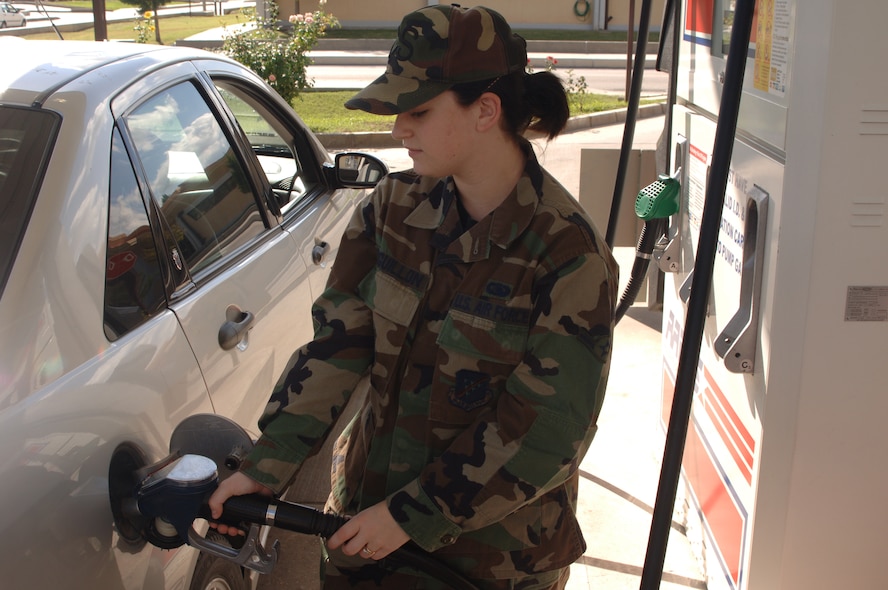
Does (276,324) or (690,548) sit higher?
(276,324)

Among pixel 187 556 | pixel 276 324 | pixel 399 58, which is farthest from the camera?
pixel 276 324

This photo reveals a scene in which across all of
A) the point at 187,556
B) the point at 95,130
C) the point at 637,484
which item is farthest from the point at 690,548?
the point at 95,130

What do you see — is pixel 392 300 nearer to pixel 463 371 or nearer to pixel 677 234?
pixel 463 371

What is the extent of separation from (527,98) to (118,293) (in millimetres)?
1022

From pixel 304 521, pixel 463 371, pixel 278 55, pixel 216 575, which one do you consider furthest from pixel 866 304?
pixel 278 55

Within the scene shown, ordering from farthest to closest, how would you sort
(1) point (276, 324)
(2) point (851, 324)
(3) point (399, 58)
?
(1) point (276, 324), (2) point (851, 324), (3) point (399, 58)

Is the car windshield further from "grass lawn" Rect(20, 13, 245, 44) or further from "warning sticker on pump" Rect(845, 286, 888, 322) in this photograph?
"grass lawn" Rect(20, 13, 245, 44)

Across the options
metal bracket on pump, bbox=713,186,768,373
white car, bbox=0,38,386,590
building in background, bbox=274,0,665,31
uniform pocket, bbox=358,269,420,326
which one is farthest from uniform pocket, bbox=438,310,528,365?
building in background, bbox=274,0,665,31

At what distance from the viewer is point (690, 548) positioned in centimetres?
345

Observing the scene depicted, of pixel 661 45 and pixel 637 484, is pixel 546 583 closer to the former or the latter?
pixel 637 484

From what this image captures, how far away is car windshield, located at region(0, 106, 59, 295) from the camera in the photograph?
6.27ft

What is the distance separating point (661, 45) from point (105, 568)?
9.53 ft

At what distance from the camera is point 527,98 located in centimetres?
178

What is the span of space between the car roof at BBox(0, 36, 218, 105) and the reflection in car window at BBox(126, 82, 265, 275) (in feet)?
0.40
